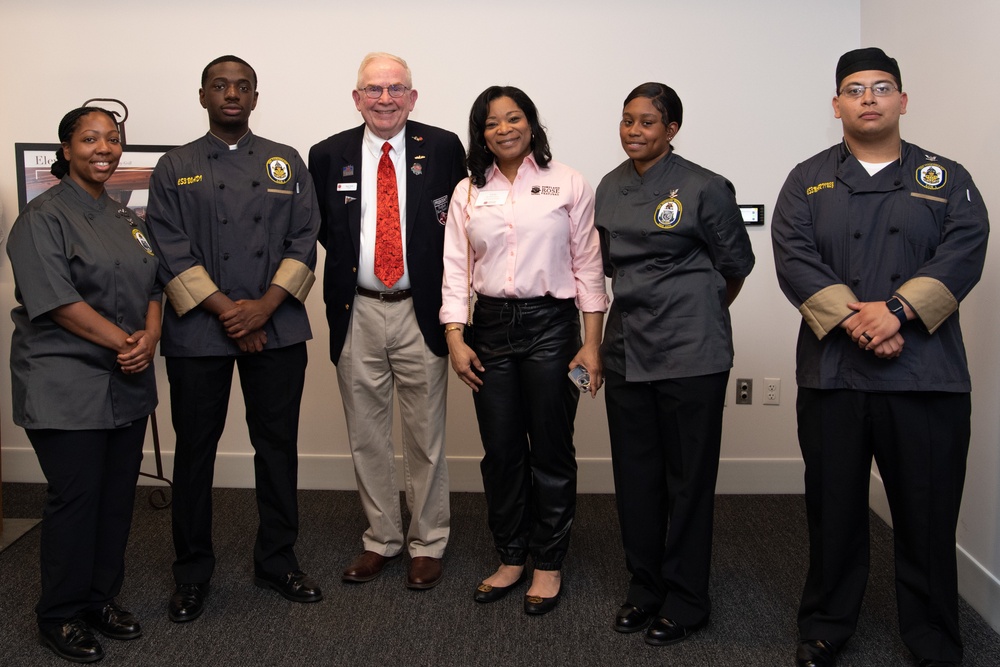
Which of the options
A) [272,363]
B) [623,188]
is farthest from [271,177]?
[623,188]

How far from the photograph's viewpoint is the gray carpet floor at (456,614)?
8.05 ft

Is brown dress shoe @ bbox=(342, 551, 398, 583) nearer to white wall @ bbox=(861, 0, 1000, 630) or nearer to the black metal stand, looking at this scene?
the black metal stand

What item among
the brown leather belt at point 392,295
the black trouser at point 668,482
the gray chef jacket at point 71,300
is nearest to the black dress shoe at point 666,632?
the black trouser at point 668,482

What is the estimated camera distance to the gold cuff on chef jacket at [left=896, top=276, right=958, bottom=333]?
2.18m

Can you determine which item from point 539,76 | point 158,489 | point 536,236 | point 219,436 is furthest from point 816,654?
point 158,489

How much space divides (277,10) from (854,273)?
2850 millimetres

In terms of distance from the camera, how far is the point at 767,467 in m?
3.97

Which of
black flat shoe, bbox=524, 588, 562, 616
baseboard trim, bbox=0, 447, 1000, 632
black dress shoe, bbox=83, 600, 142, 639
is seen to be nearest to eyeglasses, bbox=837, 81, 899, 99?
black flat shoe, bbox=524, 588, 562, 616

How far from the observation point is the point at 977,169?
9.07ft

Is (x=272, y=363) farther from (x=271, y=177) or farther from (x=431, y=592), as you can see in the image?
(x=431, y=592)

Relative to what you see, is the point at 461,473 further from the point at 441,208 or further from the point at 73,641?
the point at 73,641

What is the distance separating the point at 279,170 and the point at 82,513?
119cm

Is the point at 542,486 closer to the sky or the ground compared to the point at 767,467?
closer to the sky

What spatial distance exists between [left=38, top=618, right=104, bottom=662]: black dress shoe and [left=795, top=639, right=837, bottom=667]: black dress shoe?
78.5 inches
